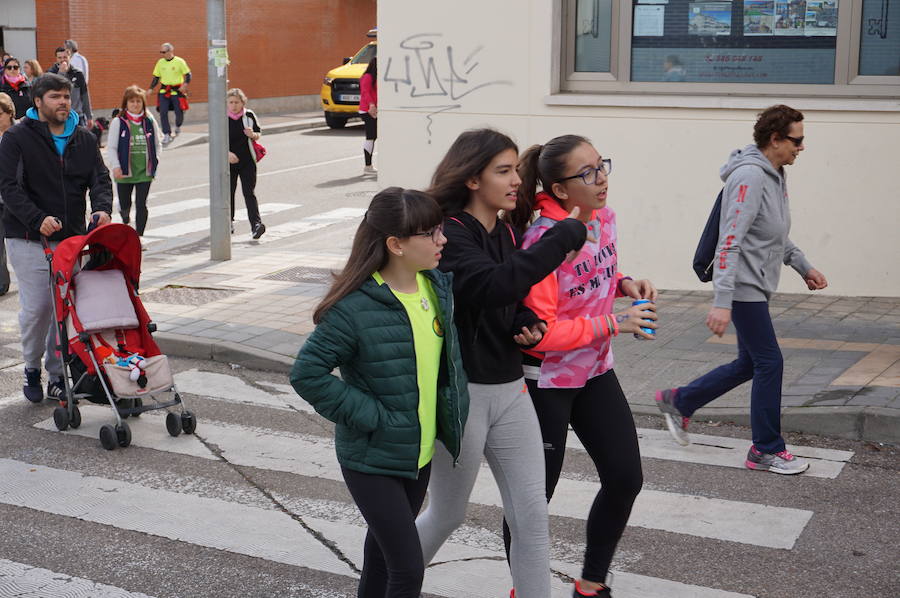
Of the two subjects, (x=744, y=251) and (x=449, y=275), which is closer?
(x=449, y=275)

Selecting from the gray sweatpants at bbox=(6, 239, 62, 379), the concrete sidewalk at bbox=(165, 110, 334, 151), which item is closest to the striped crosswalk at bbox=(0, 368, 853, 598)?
the gray sweatpants at bbox=(6, 239, 62, 379)

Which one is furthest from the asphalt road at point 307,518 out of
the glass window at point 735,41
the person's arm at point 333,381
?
the glass window at point 735,41

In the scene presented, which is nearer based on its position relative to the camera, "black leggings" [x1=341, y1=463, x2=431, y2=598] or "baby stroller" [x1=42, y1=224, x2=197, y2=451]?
"black leggings" [x1=341, y1=463, x2=431, y2=598]

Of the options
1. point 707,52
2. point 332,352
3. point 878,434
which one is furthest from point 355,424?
point 707,52

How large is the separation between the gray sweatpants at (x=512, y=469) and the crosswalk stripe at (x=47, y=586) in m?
1.55

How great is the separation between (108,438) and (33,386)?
124cm

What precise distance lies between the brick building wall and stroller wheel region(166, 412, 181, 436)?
23422 mm

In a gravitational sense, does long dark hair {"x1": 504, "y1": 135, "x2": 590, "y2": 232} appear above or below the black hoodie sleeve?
above

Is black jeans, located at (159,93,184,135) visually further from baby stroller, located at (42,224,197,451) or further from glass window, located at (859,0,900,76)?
baby stroller, located at (42,224,197,451)

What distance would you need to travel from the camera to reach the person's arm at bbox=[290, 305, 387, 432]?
146 inches

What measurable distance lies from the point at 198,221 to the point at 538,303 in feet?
41.0

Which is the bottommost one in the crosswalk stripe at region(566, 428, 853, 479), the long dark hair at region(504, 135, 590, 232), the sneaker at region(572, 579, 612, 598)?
the crosswalk stripe at region(566, 428, 853, 479)

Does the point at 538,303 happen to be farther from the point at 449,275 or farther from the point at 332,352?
the point at 332,352

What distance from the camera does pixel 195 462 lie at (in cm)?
661
